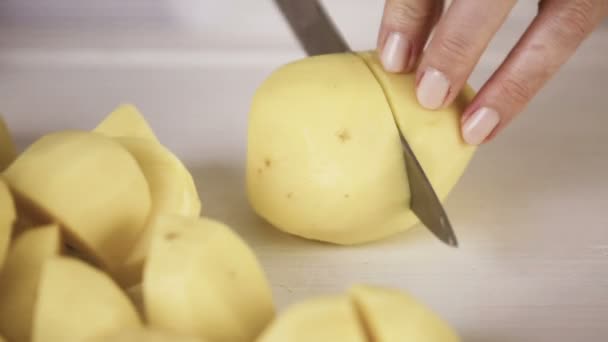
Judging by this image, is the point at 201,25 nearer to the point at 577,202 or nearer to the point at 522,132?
the point at 522,132

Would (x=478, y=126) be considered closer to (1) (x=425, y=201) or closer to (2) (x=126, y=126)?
(1) (x=425, y=201)

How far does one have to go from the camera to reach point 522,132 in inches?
40.8

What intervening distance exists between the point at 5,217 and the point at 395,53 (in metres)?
0.43

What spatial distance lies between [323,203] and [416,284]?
13 cm

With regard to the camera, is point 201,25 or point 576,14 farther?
point 201,25

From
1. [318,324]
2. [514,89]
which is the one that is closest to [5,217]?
[318,324]

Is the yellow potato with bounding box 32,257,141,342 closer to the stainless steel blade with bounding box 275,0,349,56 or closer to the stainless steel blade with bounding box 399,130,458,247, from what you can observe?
the stainless steel blade with bounding box 399,130,458,247

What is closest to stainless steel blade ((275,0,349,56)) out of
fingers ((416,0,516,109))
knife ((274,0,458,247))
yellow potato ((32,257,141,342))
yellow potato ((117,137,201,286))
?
knife ((274,0,458,247))

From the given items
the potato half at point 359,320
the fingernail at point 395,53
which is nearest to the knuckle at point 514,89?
the fingernail at point 395,53

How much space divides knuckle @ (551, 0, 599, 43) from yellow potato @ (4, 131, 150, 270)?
1.58ft

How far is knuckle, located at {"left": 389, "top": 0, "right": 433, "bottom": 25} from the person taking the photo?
84 cm

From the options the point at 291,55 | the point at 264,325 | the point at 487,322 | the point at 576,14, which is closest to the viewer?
the point at 264,325

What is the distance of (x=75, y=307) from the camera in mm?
549

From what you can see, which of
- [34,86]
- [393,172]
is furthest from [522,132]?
[34,86]
